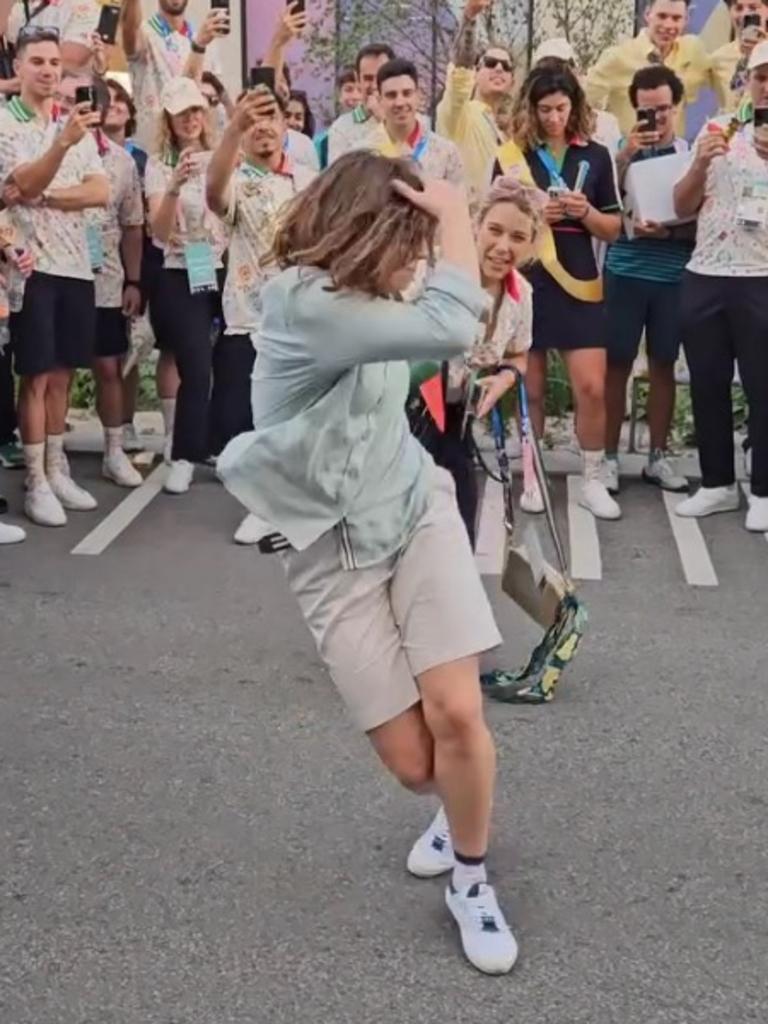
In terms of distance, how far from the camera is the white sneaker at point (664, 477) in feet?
23.5

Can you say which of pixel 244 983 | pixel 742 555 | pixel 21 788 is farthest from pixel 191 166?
pixel 244 983

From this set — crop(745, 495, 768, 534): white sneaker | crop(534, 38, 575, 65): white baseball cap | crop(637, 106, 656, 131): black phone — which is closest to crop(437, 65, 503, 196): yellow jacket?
crop(534, 38, 575, 65): white baseball cap

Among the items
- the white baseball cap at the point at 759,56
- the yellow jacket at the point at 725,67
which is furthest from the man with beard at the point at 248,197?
the yellow jacket at the point at 725,67

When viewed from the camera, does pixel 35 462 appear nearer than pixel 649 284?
Yes

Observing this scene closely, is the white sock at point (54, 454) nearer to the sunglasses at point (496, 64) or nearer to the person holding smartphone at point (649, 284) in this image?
the person holding smartphone at point (649, 284)

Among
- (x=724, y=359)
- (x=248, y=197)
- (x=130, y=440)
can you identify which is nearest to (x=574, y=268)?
(x=724, y=359)

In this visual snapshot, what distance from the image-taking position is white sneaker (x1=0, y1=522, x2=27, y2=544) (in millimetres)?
6161

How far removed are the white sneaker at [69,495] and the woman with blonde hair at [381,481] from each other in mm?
3861

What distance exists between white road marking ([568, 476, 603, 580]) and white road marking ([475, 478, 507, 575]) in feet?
1.01

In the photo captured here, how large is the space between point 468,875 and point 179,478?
4.23 m

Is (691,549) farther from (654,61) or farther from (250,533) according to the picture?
(654,61)

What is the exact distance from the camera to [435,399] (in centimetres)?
408

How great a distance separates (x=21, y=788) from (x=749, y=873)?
1.87 metres

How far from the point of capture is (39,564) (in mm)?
5910
